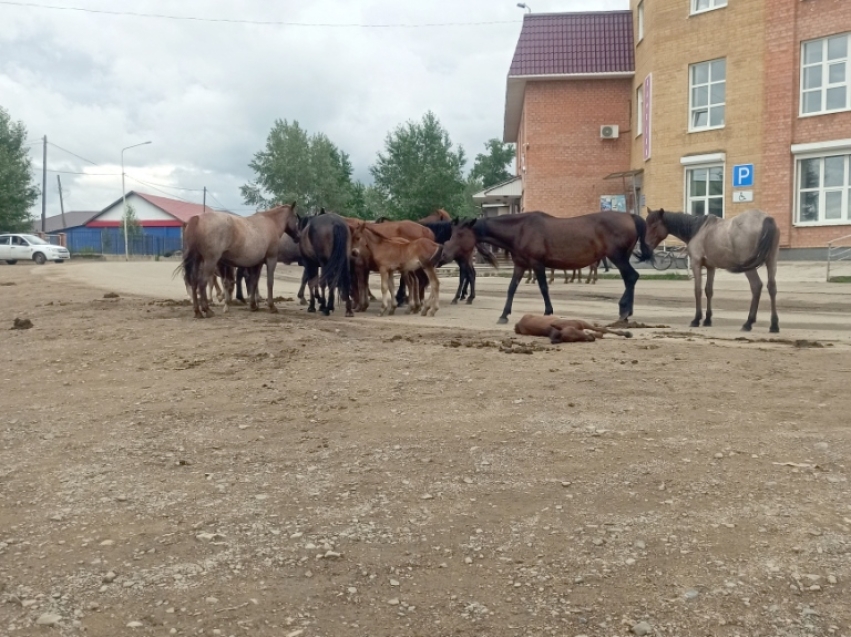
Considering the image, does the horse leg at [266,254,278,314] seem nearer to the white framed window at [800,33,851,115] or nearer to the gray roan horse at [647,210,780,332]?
the gray roan horse at [647,210,780,332]

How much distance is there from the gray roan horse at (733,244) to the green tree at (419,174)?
133 feet

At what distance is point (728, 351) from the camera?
8.77 meters

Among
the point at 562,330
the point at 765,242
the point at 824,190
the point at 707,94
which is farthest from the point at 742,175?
the point at 562,330

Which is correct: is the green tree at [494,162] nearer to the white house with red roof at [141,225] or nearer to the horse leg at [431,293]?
the white house with red roof at [141,225]

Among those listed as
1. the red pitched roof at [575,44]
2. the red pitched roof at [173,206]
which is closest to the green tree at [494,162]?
the red pitched roof at [173,206]

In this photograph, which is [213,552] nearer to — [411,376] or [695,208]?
[411,376]

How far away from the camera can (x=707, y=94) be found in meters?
28.0

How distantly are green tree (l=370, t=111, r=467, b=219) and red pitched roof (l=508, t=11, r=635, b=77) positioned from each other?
62.8 ft

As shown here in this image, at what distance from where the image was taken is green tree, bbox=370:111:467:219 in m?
52.9

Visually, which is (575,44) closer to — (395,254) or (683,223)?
(395,254)

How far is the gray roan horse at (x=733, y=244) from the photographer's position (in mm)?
11164

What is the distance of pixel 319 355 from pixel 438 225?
7.03 metres

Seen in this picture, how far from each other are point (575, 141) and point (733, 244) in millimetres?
23268

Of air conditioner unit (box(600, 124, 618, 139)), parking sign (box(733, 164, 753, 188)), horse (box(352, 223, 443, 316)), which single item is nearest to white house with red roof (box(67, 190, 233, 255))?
air conditioner unit (box(600, 124, 618, 139))
